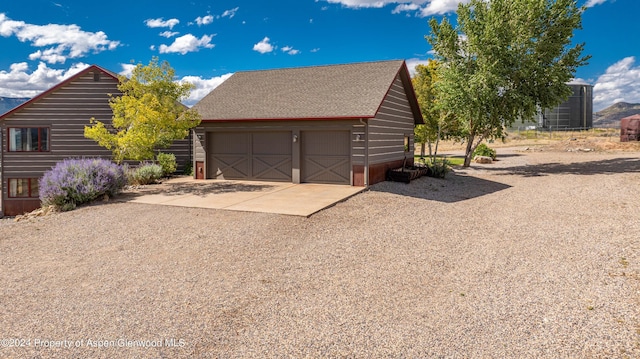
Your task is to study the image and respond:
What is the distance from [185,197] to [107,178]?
2.45 m

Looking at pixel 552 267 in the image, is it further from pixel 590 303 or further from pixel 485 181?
pixel 485 181

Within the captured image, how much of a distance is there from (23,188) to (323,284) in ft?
69.6

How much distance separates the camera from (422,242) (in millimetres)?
8562

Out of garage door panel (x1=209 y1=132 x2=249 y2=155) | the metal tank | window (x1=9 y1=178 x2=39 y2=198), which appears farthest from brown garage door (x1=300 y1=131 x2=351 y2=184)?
the metal tank

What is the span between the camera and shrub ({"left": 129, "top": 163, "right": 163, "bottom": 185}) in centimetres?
1681

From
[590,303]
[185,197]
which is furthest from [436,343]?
[185,197]

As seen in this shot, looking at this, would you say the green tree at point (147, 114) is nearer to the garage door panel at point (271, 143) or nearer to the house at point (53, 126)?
the garage door panel at point (271, 143)

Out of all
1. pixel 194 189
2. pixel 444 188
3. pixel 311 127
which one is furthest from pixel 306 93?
pixel 444 188

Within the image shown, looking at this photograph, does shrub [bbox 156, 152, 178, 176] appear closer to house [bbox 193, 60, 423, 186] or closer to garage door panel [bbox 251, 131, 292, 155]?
house [bbox 193, 60, 423, 186]

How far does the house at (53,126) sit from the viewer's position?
806 inches

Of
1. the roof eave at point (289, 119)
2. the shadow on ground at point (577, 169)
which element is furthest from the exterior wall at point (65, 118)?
the shadow on ground at point (577, 169)

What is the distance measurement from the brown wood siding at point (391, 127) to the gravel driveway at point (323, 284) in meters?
4.72

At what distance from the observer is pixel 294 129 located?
638 inches

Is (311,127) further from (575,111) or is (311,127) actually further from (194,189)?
(575,111)
